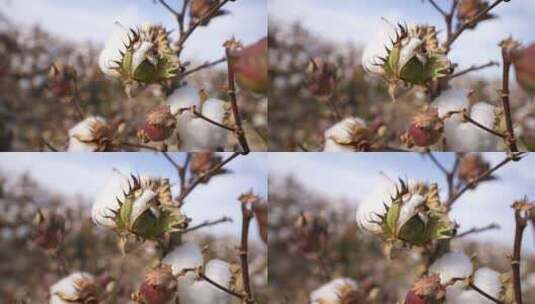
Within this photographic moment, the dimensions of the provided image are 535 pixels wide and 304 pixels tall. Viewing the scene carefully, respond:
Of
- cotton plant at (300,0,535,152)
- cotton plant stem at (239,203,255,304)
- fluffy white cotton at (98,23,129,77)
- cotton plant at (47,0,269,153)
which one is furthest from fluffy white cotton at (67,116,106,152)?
cotton plant at (300,0,535,152)

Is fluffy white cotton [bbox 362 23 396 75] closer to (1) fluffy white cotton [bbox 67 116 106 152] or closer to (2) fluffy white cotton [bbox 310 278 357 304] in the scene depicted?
(2) fluffy white cotton [bbox 310 278 357 304]

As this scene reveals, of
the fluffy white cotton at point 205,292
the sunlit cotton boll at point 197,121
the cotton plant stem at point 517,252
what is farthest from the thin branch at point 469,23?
the fluffy white cotton at point 205,292

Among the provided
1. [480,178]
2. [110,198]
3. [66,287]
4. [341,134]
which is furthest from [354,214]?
[66,287]

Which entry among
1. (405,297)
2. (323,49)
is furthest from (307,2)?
(405,297)

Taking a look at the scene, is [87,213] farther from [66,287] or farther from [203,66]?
[203,66]

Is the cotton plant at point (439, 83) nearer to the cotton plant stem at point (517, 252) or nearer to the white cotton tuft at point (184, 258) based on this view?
the cotton plant stem at point (517, 252)

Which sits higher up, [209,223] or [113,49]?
[113,49]
